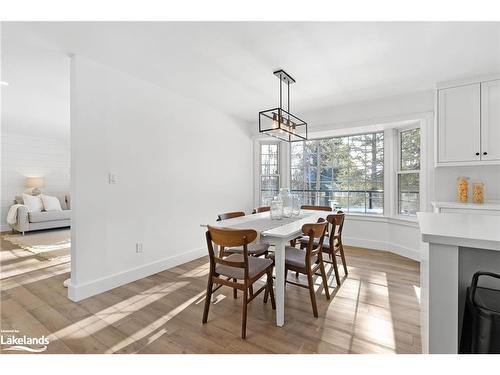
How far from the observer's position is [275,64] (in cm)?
265

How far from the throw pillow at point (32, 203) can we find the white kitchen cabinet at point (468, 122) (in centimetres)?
797

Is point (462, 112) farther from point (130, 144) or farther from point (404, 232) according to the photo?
point (130, 144)

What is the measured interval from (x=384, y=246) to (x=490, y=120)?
2.24 meters

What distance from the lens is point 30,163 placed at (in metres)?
6.31

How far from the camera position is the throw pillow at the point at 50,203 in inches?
233

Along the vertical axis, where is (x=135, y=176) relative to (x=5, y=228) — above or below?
above

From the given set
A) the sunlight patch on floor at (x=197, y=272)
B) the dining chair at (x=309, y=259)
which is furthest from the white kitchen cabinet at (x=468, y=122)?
the sunlight patch on floor at (x=197, y=272)

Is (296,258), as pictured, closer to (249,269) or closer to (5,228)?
(249,269)

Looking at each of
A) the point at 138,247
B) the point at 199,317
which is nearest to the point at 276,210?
the point at 199,317

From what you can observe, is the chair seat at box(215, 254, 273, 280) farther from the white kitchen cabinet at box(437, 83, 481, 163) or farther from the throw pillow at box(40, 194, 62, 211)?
the throw pillow at box(40, 194, 62, 211)

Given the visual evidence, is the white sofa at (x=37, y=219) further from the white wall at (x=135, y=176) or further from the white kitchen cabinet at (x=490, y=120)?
the white kitchen cabinet at (x=490, y=120)

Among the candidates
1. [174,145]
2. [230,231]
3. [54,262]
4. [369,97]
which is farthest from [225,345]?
[369,97]

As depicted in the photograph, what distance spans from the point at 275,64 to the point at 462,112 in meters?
2.45

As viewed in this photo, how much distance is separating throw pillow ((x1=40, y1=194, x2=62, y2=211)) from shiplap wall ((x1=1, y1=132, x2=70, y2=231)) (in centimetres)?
77
